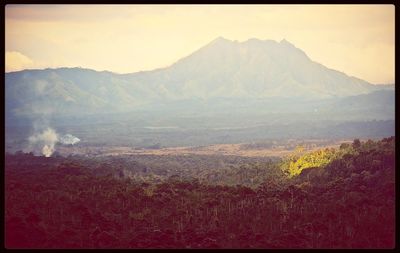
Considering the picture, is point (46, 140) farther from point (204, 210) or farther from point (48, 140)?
point (204, 210)

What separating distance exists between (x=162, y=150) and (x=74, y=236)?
50.7 metres

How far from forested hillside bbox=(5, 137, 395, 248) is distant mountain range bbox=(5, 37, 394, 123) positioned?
97869mm

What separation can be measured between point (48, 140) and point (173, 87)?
10444cm

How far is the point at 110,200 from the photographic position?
1214 inches

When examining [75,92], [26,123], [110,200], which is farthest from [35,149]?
[75,92]

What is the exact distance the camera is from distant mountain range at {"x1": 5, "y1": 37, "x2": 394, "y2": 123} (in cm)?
14350

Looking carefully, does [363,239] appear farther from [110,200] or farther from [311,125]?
[311,125]

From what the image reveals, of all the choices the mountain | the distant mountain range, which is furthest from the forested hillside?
the mountain

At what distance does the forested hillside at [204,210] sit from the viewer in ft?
85.2

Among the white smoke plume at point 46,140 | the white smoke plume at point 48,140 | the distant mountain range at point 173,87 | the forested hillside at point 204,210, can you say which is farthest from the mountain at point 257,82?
the forested hillside at point 204,210

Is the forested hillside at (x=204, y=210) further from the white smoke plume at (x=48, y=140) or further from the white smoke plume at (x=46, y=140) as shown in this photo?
the white smoke plume at (x=48, y=140)

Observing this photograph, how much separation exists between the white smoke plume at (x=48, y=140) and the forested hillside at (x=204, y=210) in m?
35.2

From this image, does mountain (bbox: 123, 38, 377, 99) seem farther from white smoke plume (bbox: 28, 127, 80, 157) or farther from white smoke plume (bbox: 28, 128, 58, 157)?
white smoke plume (bbox: 28, 127, 80, 157)
